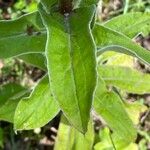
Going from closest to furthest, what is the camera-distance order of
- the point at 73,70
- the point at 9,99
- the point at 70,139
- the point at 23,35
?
1. the point at 73,70
2. the point at 23,35
3. the point at 9,99
4. the point at 70,139

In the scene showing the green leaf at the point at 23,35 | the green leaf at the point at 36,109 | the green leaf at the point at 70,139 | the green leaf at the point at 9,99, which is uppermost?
the green leaf at the point at 23,35

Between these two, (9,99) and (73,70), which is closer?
(73,70)

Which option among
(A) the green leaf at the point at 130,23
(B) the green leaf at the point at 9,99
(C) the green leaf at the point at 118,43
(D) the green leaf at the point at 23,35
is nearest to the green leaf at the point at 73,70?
(C) the green leaf at the point at 118,43

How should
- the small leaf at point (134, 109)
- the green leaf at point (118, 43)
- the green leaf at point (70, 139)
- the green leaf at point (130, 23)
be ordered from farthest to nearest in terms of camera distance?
the small leaf at point (134, 109) → the green leaf at point (70, 139) → the green leaf at point (130, 23) → the green leaf at point (118, 43)

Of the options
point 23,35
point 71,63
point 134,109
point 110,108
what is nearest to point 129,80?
point 134,109

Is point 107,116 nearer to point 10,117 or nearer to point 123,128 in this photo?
point 123,128

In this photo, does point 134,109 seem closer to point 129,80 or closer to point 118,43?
point 129,80

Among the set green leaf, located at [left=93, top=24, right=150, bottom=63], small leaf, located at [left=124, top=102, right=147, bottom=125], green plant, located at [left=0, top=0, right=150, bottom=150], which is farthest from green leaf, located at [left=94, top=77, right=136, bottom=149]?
small leaf, located at [left=124, top=102, right=147, bottom=125]

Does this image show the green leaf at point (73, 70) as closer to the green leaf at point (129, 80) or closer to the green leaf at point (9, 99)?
the green leaf at point (9, 99)
